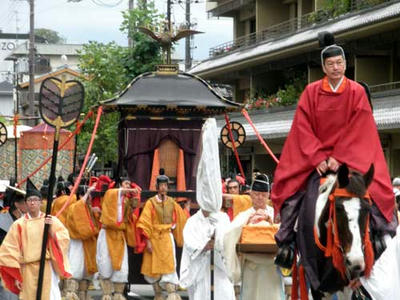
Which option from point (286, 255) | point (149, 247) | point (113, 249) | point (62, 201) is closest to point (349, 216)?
point (286, 255)

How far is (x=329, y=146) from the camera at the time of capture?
9.07 m

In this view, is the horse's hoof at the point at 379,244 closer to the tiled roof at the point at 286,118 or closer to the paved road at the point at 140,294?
the paved road at the point at 140,294

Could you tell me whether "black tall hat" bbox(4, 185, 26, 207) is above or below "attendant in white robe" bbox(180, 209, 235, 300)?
above

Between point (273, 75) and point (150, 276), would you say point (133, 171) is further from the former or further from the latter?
point (273, 75)

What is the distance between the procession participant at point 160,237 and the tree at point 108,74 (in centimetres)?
1643

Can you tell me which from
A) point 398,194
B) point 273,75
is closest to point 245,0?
point 273,75

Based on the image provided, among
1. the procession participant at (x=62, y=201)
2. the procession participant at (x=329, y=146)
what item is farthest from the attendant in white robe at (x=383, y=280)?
the procession participant at (x=62, y=201)

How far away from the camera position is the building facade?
29953 millimetres

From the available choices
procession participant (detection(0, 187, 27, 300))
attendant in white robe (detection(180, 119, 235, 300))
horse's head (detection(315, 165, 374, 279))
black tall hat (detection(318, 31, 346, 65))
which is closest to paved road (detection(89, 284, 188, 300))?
procession participant (detection(0, 187, 27, 300))

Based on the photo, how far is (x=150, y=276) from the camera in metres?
17.2

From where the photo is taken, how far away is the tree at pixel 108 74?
3456cm

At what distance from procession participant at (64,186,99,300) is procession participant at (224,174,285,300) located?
588 cm

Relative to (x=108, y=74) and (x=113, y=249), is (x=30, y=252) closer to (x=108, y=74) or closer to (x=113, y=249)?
(x=113, y=249)

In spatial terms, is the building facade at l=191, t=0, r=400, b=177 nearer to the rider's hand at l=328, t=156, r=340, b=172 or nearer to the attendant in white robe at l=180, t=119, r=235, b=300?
the attendant in white robe at l=180, t=119, r=235, b=300
